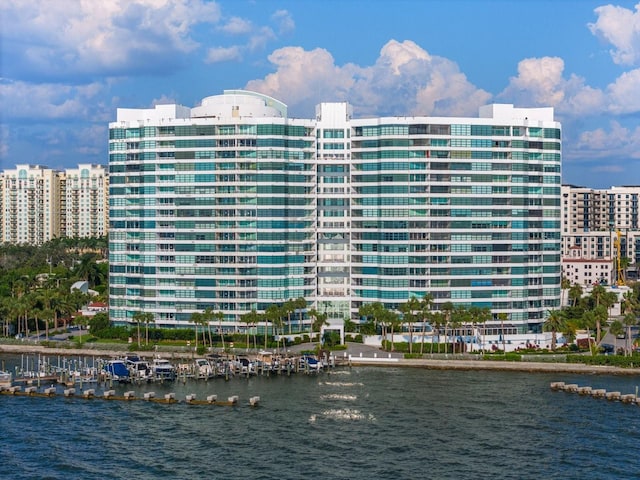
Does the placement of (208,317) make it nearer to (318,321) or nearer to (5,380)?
(318,321)

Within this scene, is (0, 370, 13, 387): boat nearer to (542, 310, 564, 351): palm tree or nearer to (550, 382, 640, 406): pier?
(550, 382, 640, 406): pier

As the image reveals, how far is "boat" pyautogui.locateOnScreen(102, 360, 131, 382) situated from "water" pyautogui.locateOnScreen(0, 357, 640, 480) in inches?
162

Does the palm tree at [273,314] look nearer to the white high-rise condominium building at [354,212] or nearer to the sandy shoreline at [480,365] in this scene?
the white high-rise condominium building at [354,212]

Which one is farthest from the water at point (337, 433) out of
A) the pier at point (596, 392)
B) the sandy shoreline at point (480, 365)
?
the sandy shoreline at point (480, 365)

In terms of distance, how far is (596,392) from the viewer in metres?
120

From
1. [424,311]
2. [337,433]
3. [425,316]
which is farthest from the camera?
[424,311]

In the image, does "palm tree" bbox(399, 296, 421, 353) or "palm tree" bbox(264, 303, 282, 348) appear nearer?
"palm tree" bbox(399, 296, 421, 353)

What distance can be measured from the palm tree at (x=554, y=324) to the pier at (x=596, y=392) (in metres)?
25.0

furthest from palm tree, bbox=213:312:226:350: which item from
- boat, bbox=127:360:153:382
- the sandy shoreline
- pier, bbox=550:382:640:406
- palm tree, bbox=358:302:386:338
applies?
pier, bbox=550:382:640:406

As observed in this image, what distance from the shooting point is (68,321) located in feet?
620

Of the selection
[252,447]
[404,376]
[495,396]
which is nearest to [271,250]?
[404,376]

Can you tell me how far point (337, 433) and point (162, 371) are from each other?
1678 inches

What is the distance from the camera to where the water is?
88125 millimetres

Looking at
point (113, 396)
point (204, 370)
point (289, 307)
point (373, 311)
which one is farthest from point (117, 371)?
point (373, 311)
